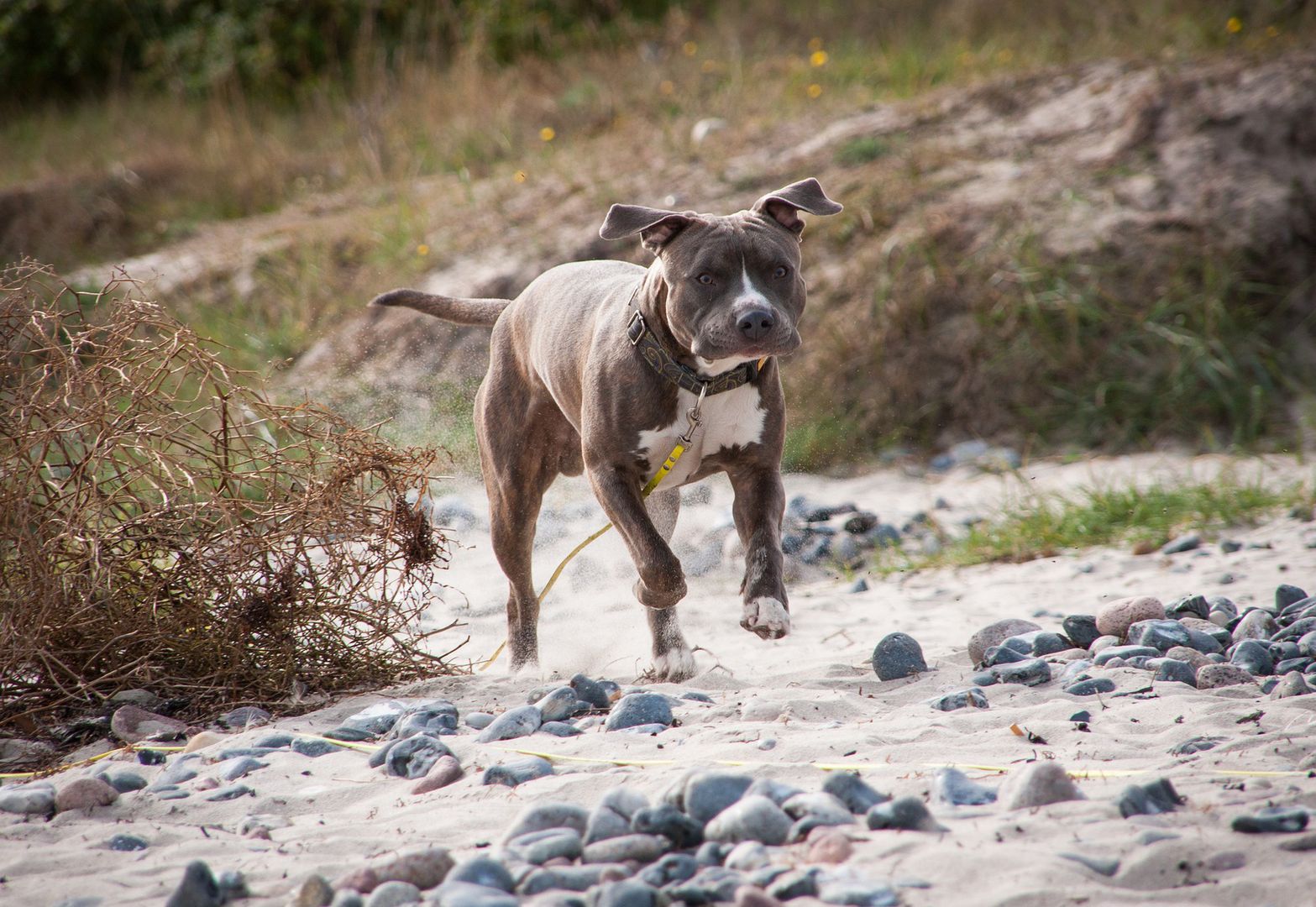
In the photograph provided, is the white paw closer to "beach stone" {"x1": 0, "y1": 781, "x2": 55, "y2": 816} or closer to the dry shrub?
the dry shrub

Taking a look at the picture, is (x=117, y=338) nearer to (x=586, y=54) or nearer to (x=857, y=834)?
(x=857, y=834)

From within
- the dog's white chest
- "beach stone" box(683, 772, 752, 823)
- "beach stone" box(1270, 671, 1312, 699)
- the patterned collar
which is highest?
the patterned collar

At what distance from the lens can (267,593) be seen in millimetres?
4148

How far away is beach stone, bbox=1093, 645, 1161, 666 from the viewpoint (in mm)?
3945

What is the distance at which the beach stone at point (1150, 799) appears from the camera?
2.62 m

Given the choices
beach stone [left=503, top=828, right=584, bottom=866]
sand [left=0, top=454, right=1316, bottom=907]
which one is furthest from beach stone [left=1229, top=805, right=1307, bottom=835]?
beach stone [left=503, top=828, right=584, bottom=866]

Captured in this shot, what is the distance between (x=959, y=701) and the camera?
12.0 ft

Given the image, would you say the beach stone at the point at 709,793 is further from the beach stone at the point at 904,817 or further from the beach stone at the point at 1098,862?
the beach stone at the point at 1098,862

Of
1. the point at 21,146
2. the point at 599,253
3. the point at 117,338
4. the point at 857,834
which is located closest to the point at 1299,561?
the point at 857,834

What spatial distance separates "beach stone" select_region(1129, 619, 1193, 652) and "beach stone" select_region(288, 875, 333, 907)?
2794 mm

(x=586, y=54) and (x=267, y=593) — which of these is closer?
(x=267, y=593)

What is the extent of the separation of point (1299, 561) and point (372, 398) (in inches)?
227

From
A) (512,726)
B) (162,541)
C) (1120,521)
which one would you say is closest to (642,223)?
(512,726)

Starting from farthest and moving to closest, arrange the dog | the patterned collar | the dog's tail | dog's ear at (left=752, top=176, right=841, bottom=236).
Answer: the dog's tail → dog's ear at (left=752, top=176, right=841, bottom=236) → the patterned collar → the dog
